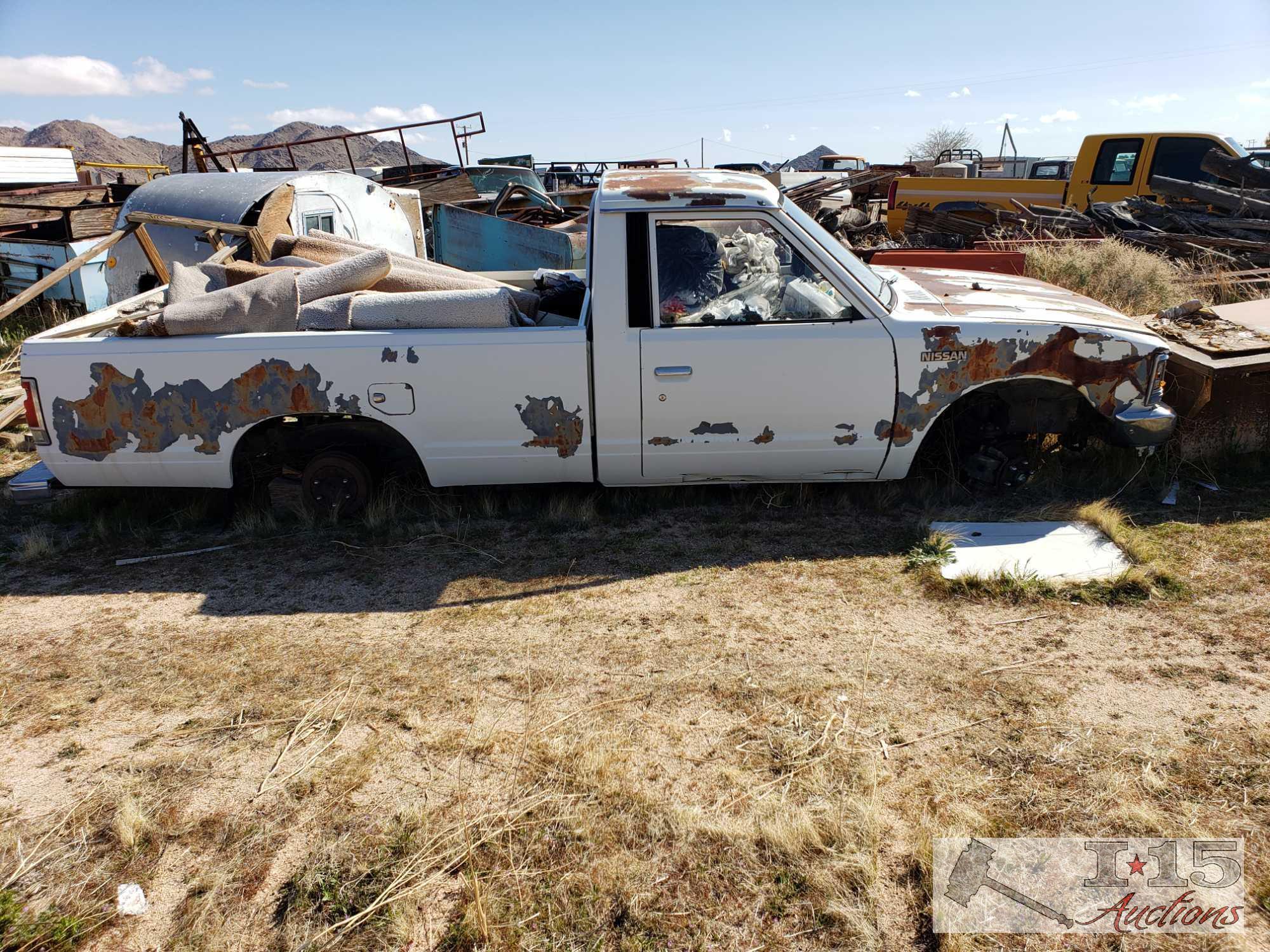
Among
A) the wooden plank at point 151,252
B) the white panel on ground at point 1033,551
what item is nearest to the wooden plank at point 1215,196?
the white panel on ground at point 1033,551

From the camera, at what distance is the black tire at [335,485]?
4.81m

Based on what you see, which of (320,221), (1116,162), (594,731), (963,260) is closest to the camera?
(594,731)

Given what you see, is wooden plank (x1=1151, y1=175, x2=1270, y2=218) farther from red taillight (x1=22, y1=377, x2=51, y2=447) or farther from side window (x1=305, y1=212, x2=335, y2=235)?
red taillight (x1=22, y1=377, x2=51, y2=447)

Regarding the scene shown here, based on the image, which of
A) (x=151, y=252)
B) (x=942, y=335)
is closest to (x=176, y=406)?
(x=151, y=252)

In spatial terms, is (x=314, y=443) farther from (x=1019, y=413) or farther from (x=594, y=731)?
(x=1019, y=413)

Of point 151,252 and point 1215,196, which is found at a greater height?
point 1215,196

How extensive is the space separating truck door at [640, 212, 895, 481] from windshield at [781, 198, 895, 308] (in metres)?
0.14

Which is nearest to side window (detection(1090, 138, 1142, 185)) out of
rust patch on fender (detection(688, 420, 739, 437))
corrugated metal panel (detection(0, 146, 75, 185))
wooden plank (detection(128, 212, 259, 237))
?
rust patch on fender (detection(688, 420, 739, 437))

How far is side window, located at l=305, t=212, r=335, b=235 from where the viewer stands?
884 centimetres

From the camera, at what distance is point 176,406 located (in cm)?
440

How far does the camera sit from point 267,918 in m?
2.39

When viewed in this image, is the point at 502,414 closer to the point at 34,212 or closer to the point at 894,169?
the point at 34,212

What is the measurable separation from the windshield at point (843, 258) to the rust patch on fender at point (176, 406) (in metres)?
2.61
